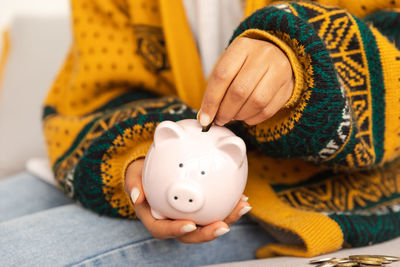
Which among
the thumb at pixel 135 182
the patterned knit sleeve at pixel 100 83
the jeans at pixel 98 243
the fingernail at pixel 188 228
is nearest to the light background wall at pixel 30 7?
the patterned knit sleeve at pixel 100 83

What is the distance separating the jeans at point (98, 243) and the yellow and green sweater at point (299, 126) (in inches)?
0.9

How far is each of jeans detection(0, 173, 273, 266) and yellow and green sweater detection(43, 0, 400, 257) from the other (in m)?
0.02

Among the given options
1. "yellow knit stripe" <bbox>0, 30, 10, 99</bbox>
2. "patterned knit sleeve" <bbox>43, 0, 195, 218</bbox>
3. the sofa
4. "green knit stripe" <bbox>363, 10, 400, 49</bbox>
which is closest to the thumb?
"patterned knit sleeve" <bbox>43, 0, 195, 218</bbox>

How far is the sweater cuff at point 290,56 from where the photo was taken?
0.41m

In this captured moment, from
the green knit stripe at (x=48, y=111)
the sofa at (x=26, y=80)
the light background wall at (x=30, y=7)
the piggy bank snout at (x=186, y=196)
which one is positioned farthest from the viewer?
the light background wall at (x=30, y=7)

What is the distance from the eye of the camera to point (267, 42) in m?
0.41

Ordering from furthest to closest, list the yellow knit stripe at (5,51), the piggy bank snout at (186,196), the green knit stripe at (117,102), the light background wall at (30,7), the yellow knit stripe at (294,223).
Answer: the light background wall at (30,7)
the yellow knit stripe at (5,51)
the green knit stripe at (117,102)
the yellow knit stripe at (294,223)
the piggy bank snout at (186,196)

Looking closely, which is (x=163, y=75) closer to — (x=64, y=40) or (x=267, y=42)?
(x=267, y=42)

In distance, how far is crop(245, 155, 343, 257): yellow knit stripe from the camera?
479mm

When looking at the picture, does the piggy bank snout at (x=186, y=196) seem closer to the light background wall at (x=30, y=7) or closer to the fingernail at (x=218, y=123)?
the fingernail at (x=218, y=123)

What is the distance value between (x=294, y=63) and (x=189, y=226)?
183mm

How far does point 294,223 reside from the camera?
49 cm

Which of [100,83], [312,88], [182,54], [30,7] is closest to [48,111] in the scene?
[100,83]

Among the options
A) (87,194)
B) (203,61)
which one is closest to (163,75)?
(203,61)
